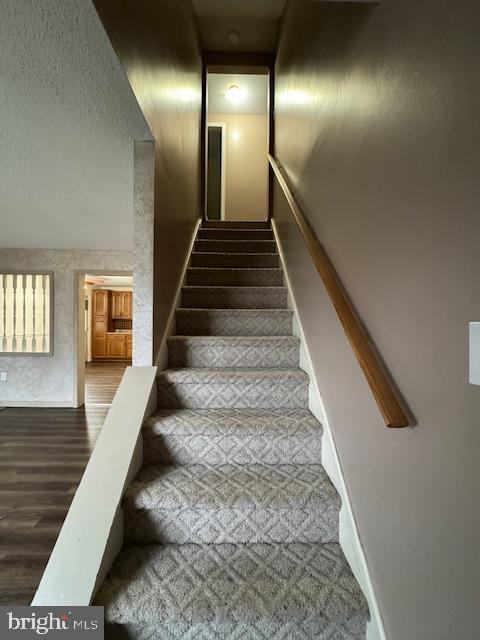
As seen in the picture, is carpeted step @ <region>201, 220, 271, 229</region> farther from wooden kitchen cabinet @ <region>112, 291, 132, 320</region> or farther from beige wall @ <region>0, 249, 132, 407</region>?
wooden kitchen cabinet @ <region>112, 291, 132, 320</region>

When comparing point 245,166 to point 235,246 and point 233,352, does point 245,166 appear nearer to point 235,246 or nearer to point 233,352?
point 235,246

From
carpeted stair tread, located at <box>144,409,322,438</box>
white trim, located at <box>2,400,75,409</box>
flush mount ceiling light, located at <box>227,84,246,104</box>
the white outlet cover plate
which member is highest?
flush mount ceiling light, located at <box>227,84,246,104</box>

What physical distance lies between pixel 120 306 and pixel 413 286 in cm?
1046

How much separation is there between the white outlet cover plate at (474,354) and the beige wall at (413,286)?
23mm

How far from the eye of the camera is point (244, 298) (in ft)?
8.78

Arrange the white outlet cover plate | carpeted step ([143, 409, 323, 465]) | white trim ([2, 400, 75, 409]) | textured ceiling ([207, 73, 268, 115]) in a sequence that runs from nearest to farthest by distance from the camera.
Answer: the white outlet cover plate
carpeted step ([143, 409, 323, 465])
white trim ([2, 400, 75, 409])
textured ceiling ([207, 73, 268, 115])

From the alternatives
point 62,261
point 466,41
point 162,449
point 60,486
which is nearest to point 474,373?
point 466,41

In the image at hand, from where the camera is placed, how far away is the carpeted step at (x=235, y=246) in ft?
11.1

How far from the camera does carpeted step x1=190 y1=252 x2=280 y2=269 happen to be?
313 cm

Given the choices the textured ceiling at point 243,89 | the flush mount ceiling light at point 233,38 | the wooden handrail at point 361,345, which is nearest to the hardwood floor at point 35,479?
the wooden handrail at point 361,345

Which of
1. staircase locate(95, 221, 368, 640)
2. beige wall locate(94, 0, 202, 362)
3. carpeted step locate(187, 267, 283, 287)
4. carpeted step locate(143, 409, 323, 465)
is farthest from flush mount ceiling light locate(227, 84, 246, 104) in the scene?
carpeted step locate(143, 409, 323, 465)

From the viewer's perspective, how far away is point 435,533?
78 cm

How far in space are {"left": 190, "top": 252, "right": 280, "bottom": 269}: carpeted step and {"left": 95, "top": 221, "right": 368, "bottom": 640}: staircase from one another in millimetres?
1256

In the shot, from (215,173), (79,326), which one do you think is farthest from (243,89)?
(79,326)
